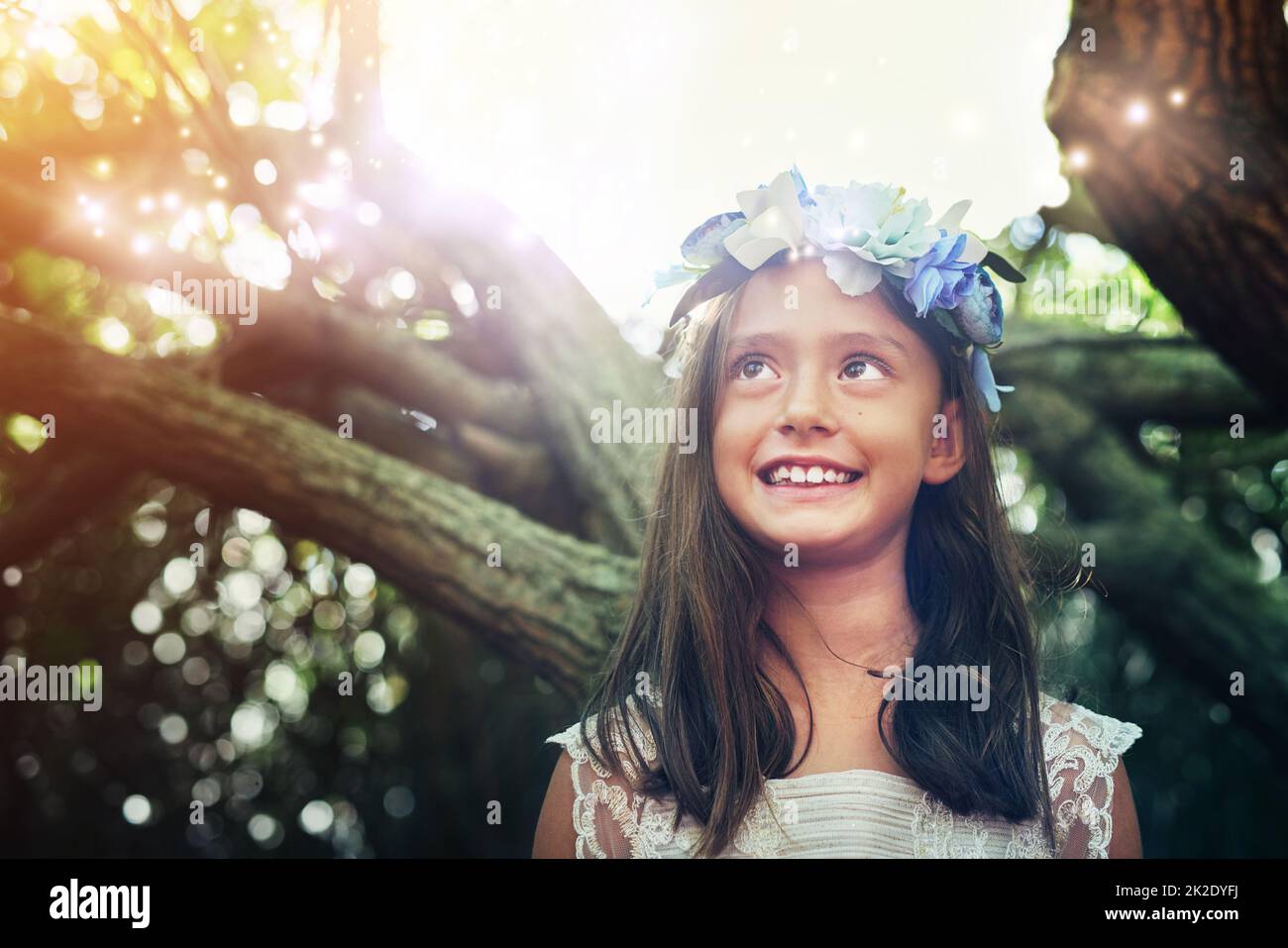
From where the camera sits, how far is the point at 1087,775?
2031 mm

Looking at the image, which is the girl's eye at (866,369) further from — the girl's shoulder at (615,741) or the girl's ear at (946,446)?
the girl's shoulder at (615,741)

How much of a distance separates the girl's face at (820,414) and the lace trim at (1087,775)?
1.56 feet

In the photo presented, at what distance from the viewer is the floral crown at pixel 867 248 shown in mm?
2088

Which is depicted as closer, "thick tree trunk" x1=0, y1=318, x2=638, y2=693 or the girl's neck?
the girl's neck

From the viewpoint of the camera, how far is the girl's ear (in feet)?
7.16

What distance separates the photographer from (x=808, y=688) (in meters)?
2.15

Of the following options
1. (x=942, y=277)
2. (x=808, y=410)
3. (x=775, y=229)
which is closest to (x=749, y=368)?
(x=808, y=410)

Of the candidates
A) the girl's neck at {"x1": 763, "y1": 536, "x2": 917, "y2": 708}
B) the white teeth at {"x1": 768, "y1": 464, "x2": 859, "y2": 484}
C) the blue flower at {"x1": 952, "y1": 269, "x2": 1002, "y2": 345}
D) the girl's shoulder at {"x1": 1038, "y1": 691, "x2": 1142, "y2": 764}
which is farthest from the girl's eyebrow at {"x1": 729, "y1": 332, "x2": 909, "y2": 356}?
the girl's shoulder at {"x1": 1038, "y1": 691, "x2": 1142, "y2": 764}

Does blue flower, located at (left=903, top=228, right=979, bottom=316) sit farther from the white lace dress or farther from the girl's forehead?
the white lace dress

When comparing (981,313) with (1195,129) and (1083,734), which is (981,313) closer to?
(1195,129)

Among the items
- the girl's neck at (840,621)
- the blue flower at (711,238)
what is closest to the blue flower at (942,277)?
the blue flower at (711,238)

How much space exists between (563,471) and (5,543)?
1623 mm

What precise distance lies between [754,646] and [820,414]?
1.45 feet
